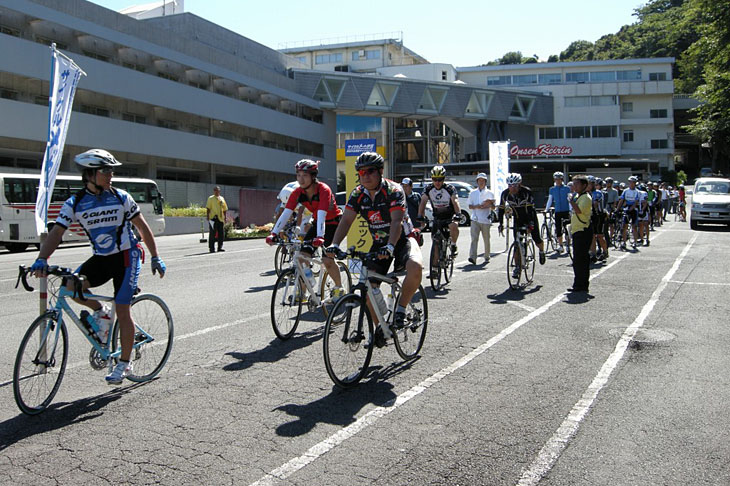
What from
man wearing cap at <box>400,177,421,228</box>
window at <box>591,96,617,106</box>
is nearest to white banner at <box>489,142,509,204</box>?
man wearing cap at <box>400,177,421,228</box>

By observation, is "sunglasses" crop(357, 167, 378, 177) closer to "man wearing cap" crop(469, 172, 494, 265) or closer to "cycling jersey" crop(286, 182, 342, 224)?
"cycling jersey" crop(286, 182, 342, 224)

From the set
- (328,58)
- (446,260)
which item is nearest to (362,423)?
(446,260)

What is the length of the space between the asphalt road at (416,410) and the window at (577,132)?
69805 millimetres

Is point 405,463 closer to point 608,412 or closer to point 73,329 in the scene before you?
point 608,412

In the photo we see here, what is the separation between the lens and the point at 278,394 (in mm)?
5184

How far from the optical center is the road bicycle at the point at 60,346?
4.72 metres

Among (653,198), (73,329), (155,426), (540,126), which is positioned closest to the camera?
(155,426)

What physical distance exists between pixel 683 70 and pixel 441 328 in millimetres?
96025

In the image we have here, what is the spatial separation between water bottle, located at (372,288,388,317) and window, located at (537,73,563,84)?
256 ft

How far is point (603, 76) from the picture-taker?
255ft

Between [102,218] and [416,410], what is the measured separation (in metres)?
2.85

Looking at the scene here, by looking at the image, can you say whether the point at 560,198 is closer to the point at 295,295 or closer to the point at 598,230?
the point at 598,230

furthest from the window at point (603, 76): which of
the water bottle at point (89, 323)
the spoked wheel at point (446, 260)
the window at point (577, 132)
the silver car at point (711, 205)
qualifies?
the water bottle at point (89, 323)

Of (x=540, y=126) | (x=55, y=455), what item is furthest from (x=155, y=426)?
(x=540, y=126)
